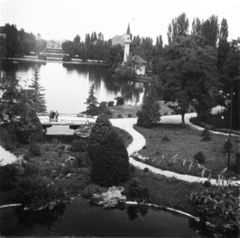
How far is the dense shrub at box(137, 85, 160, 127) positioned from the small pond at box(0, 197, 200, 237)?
12079 mm

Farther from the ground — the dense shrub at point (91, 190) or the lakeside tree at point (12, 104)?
the lakeside tree at point (12, 104)

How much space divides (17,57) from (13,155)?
171 ft

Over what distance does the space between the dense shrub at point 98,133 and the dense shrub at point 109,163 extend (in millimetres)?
2751

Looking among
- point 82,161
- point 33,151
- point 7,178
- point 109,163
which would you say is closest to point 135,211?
point 109,163

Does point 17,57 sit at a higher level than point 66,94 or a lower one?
higher

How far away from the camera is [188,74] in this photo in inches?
905

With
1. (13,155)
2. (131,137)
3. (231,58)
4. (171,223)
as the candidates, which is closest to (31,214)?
(171,223)

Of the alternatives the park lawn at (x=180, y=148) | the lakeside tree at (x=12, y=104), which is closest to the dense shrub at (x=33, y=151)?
the lakeside tree at (x=12, y=104)

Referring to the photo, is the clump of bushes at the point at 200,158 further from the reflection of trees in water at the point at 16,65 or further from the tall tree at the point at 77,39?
the tall tree at the point at 77,39

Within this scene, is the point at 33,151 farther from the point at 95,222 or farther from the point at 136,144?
the point at 95,222

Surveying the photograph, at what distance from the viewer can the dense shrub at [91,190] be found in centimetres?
1244

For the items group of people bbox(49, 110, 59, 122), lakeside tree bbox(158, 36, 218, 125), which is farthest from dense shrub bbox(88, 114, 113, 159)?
group of people bbox(49, 110, 59, 122)

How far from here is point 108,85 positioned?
56.2 m

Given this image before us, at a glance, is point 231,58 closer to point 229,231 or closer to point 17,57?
point 229,231
